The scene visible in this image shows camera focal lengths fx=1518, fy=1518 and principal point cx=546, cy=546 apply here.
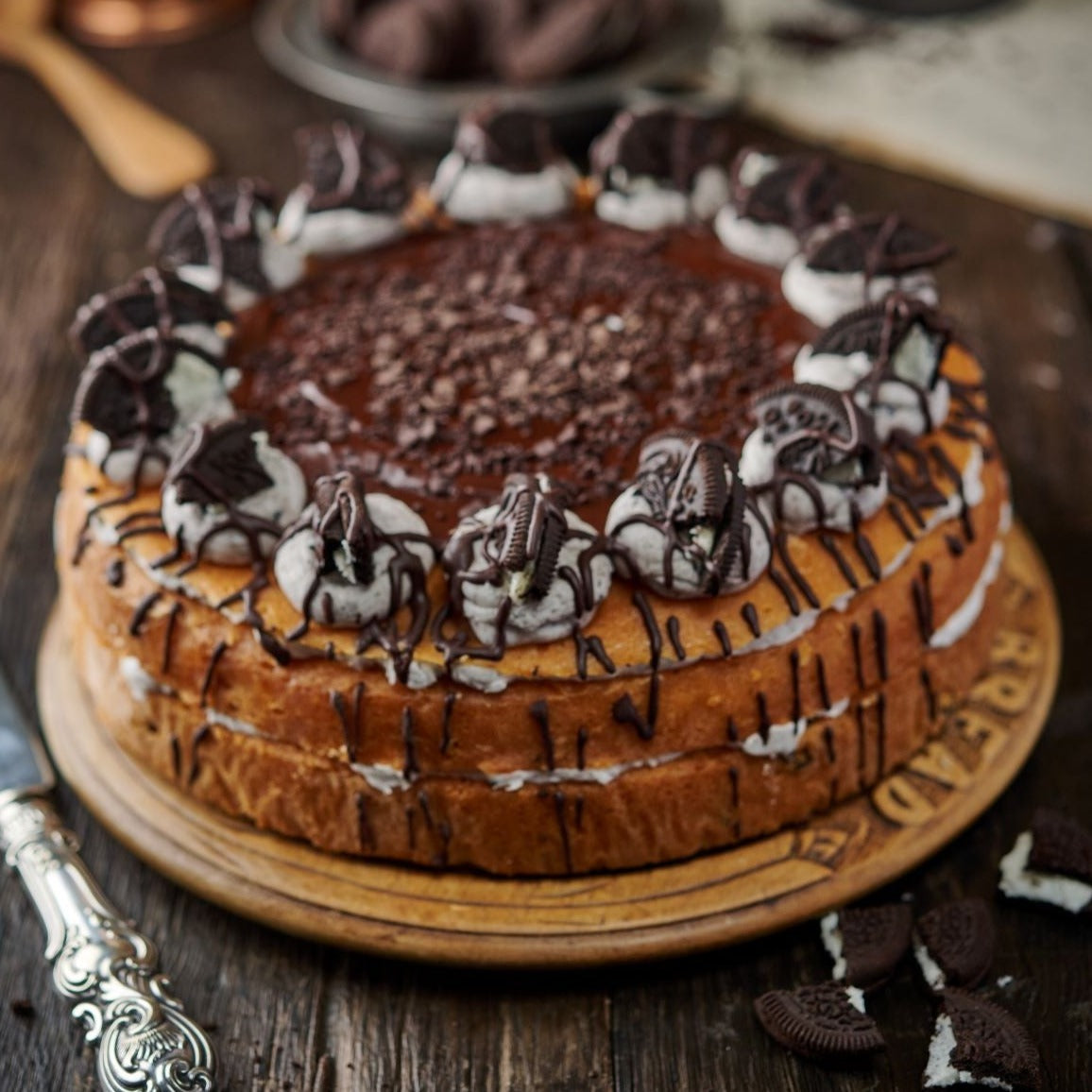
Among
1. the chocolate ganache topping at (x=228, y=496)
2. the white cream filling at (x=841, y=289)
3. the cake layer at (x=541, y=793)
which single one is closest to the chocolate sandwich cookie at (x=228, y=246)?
the chocolate ganache topping at (x=228, y=496)

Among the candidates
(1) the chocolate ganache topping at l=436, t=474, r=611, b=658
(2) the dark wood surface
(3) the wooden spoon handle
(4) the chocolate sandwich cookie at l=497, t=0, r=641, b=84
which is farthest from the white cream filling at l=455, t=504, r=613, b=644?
(3) the wooden spoon handle

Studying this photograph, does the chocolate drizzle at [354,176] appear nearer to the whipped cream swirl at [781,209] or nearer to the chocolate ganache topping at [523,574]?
the whipped cream swirl at [781,209]

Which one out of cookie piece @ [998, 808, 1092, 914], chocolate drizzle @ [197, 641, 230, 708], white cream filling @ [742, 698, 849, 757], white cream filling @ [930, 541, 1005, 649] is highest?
white cream filling @ [930, 541, 1005, 649]

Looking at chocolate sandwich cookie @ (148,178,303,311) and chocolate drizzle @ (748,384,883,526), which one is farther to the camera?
chocolate sandwich cookie @ (148,178,303,311)

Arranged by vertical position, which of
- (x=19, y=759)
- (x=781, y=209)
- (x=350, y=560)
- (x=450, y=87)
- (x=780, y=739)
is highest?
(x=781, y=209)

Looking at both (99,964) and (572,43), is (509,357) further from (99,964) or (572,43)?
(572,43)

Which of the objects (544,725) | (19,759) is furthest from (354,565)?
(19,759)

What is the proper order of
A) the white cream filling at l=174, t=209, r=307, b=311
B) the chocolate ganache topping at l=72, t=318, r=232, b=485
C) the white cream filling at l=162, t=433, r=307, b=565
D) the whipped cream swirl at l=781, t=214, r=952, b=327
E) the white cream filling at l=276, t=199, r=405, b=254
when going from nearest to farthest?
the white cream filling at l=162, t=433, r=307, b=565 < the chocolate ganache topping at l=72, t=318, r=232, b=485 < the whipped cream swirl at l=781, t=214, r=952, b=327 < the white cream filling at l=174, t=209, r=307, b=311 < the white cream filling at l=276, t=199, r=405, b=254

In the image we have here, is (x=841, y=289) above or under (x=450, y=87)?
above

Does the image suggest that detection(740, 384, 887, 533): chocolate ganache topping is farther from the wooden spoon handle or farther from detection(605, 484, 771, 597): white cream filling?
the wooden spoon handle
